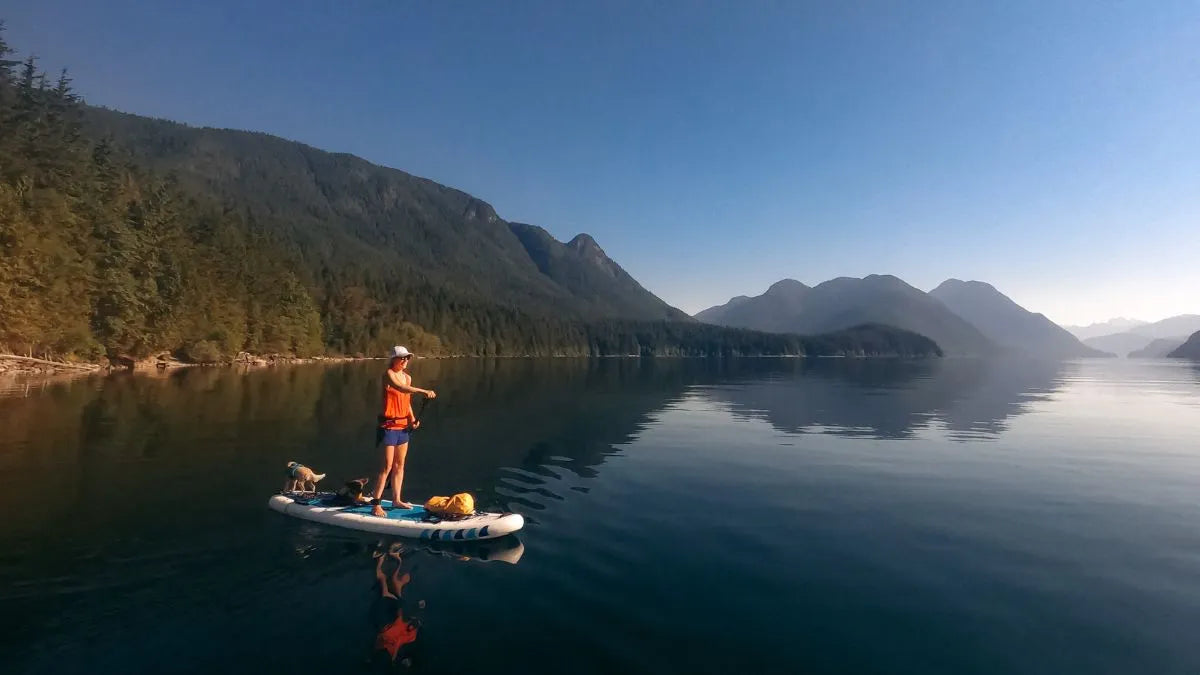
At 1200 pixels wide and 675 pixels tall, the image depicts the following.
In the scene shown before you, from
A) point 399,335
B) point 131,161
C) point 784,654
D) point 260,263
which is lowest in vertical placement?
point 784,654

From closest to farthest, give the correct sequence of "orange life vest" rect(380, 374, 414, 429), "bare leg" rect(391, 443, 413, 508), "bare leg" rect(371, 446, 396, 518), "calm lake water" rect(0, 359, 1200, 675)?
"calm lake water" rect(0, 359, 1200, 675)
"bare leg" rect(371, 446, 396, 518)
"bare leg" rect(391, 443, 413, 508)
"orange life vest" rect(380, 374, 414, 429)

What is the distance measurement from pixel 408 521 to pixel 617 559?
556 centimetres

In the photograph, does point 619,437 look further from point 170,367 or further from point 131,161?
point 131,161

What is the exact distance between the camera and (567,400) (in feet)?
182

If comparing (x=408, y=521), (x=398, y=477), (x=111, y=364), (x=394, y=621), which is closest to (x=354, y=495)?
(x=398, y=477)

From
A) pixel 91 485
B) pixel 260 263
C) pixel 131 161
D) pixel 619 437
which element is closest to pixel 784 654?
pixel 91 485

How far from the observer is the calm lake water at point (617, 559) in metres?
9.99

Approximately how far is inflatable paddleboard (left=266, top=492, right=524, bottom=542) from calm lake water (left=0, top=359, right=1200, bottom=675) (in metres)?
0.41

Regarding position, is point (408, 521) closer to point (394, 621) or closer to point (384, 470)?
point (384, 470)

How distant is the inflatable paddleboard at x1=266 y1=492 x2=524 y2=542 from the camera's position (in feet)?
50.0

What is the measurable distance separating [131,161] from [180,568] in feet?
402

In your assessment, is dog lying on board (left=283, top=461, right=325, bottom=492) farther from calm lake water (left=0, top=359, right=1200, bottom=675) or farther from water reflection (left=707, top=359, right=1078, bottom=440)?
water reflection (left=707, top=359, right=1078, bottom=440)

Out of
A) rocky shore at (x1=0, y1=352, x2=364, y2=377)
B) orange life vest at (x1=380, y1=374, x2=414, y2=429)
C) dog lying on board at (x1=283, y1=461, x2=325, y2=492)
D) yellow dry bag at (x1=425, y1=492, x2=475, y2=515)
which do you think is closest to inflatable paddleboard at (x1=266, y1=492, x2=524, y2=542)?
yellow dry bag at (x1=425, y1=492, x2=475, y2=515)

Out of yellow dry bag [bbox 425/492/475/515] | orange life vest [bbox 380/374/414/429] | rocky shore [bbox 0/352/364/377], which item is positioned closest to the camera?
yellow dry bag [bbox 425/492/475/515]
